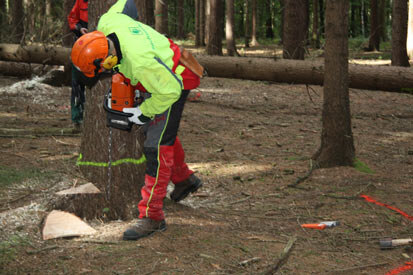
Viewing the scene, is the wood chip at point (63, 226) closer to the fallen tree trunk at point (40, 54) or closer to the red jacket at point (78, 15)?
the red jacket at point (78, 15)

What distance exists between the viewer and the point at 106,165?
4.51m

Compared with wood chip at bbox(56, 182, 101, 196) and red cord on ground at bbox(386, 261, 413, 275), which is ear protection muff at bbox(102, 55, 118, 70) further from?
red cord on ground at bbox(386, 261, 413, 275)

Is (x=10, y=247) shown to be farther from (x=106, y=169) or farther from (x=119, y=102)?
(x=119, y=102)

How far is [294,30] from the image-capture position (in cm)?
1210

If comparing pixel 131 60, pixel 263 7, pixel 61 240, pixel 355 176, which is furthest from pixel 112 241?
pixel 263 7

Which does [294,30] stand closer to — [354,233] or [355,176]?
[355,176]

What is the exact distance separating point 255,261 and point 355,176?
2386mm

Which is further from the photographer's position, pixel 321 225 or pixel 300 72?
pixel 300 72

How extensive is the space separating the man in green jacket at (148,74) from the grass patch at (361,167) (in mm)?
2516

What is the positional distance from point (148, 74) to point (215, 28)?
1181 centimetres

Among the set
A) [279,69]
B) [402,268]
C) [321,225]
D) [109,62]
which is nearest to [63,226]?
[109,62]

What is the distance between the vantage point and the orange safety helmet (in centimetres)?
357

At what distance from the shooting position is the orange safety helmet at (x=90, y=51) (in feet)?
11.7

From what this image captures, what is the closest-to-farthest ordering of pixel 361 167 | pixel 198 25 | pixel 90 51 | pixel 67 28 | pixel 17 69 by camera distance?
pixel 90 51 → pixel 361 167 → pixel 67 28 → pixel 17 69 → pixel 198 25
